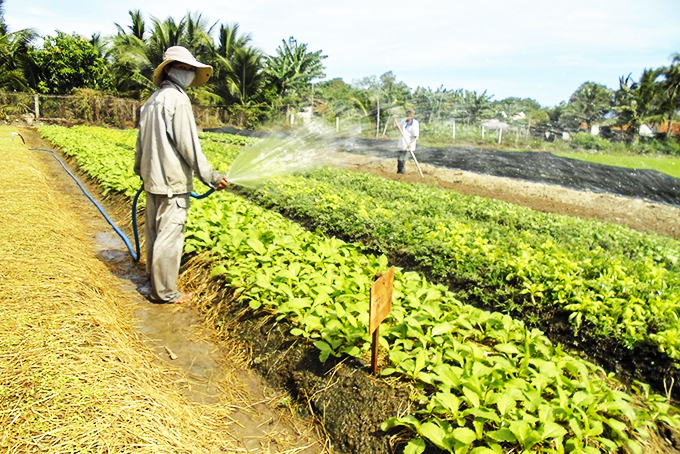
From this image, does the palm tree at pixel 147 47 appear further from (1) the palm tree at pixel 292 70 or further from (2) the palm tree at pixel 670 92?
(2) the palm tree at pixel 670 92

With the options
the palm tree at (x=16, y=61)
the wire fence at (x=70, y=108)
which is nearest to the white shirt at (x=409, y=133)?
the wire fence at (x=70, y=108)

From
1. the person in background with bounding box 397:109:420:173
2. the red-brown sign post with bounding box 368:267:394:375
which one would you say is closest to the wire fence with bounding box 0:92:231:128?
the person in background with bounding box 397:109:420:173

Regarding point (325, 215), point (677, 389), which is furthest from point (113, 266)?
point (677, 389)

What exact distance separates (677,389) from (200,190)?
6049mm

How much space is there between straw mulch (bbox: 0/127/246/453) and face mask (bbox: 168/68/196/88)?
5.81ft

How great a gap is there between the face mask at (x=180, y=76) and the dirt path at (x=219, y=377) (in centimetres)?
194

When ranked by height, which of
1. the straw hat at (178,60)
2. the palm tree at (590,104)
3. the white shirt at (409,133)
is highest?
the palm tree at (590,104)

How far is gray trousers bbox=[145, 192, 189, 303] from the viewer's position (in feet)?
→ 13.2

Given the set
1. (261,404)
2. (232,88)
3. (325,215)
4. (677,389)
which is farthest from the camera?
→ (232,88)

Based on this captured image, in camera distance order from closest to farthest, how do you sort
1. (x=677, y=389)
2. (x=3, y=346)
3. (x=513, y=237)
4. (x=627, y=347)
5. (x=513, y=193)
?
1. (x=3, y=346)
2. (x=677, y=389)
3. (x=627, y=347)
4. (x=513, y=237)
5. (x=513, y=193)

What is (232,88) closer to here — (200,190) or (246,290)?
(200,190)

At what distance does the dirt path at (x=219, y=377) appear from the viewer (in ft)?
8.73

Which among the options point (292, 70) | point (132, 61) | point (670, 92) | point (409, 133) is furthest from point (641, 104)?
point (132, 61)

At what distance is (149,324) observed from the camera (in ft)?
12.7
